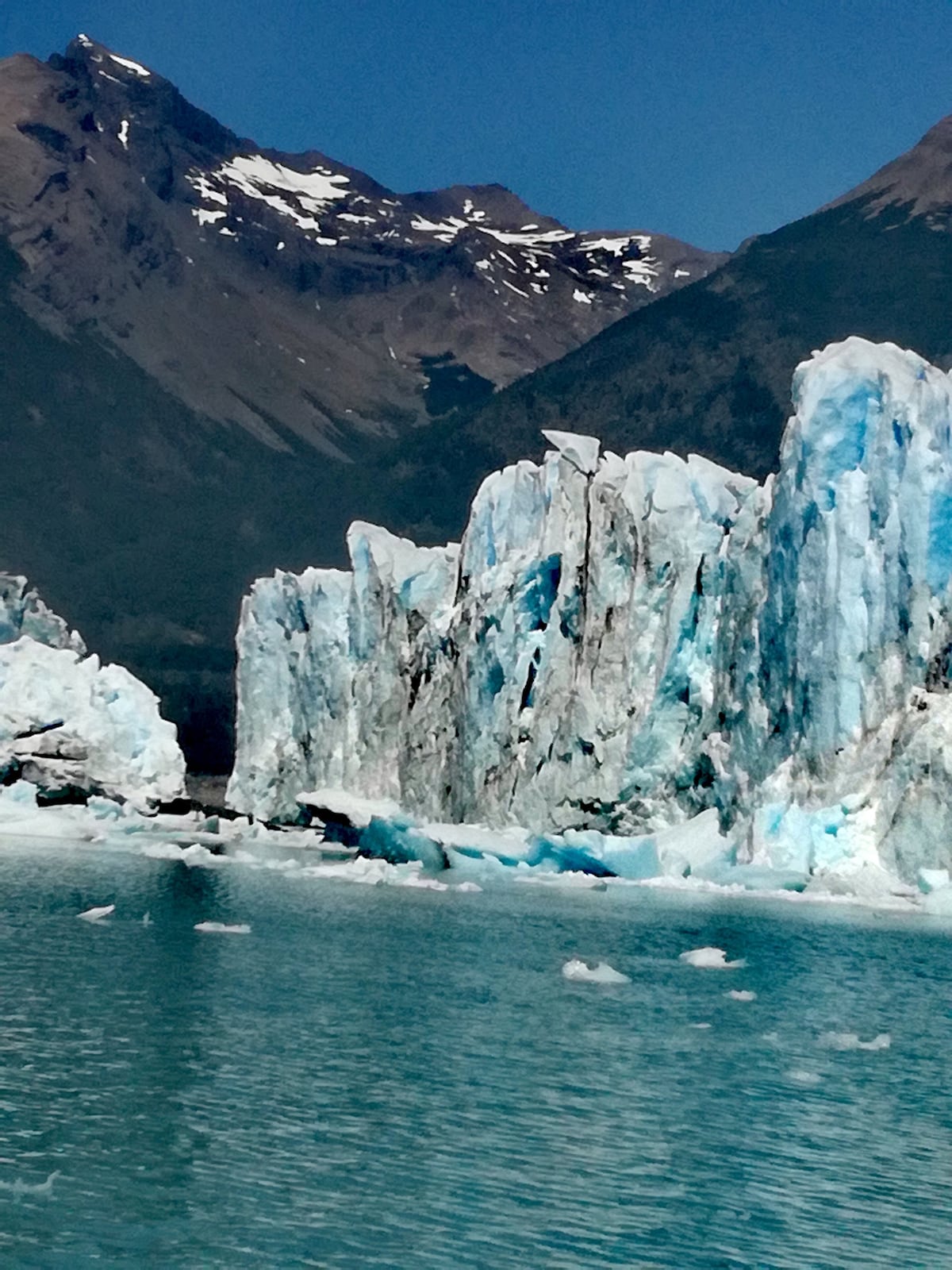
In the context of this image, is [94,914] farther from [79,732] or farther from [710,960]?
[79,732]

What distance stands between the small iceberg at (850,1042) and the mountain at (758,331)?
11574cm

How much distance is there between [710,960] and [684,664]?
94.7ft

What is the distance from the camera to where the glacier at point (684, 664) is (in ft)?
172

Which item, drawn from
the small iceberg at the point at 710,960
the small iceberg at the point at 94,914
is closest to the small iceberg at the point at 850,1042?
the small iceberg at the point at 710,960

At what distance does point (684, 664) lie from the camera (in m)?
62.5

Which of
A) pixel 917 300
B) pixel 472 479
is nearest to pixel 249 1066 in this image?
pixel 917 300

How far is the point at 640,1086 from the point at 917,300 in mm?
138569

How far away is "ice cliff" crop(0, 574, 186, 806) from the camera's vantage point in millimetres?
77875

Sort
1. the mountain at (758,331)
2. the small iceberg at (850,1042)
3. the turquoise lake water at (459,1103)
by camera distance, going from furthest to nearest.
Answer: the mountain at (758,331)
the small iceberg at (850,1042)
the turquoise lake water at (459,1103)

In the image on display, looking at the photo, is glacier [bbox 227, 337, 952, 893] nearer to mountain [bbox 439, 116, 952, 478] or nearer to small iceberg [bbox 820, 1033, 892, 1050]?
small iceberg [bbox 820, 1033, 892, 1050]

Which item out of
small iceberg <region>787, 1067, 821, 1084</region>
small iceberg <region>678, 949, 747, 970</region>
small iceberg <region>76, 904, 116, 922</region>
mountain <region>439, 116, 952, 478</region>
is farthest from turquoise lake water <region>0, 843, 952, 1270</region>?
mountain <region>439, 116, 952, 478</region>

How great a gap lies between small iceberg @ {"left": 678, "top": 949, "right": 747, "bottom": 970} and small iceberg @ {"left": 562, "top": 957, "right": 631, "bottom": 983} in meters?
2.89

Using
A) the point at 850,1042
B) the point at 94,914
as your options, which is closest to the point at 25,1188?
the point at 850,1042

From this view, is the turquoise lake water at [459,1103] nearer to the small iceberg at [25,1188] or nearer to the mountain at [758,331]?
the small iceberg at [25,1188]
